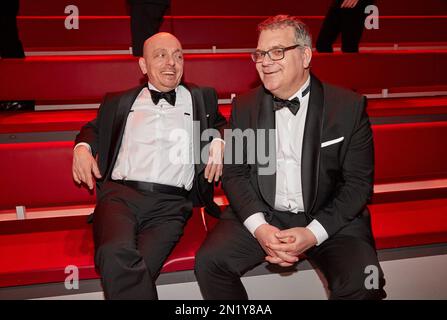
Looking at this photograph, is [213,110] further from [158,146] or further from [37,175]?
[37,175]

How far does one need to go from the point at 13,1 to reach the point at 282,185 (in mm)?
2258

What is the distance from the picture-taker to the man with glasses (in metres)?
1.70

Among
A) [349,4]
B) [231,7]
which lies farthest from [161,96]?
[231,7]

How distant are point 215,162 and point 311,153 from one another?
0.45 m

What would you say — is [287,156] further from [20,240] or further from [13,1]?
[13,1]

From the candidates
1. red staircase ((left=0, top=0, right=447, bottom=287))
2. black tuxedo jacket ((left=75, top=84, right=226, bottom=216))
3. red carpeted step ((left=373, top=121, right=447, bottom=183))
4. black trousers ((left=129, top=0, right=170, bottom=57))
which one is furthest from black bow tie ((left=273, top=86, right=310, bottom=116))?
black trousers ((left=129, top=0, right=170, bottom=57))

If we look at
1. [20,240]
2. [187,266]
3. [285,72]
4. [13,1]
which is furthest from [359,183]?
[13,1]

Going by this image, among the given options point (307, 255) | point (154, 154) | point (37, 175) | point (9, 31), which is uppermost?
point (9, 31)

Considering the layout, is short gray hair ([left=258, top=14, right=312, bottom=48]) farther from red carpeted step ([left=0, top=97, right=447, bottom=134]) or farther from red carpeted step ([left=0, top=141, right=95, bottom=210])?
red carpeted step ([left=0, top=141, right=95, bottom=210])

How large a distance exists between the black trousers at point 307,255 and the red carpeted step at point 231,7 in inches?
168

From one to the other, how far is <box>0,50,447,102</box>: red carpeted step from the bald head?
95 centimetres

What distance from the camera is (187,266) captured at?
6.09 feet

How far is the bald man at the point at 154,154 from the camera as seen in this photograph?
1936 millimetres

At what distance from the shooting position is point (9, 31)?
9.75ft
